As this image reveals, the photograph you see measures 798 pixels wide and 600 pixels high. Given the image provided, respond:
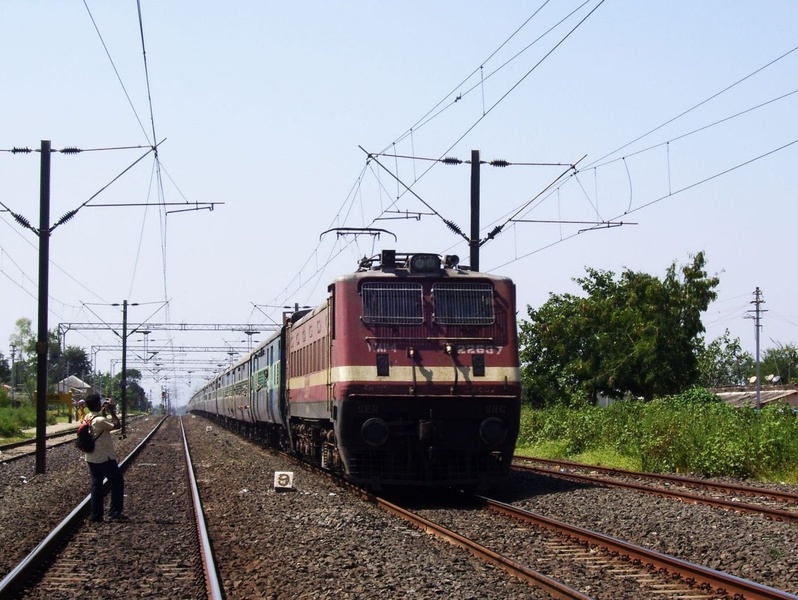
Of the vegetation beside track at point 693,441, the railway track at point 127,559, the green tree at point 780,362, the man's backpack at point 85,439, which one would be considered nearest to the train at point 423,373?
the railway track at point 127,559

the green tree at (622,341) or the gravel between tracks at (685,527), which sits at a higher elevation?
the green tree at (622,341)

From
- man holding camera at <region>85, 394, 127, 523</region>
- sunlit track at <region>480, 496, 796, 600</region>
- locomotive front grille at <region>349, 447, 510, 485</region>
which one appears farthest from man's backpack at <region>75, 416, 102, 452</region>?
sunlit track at <region>480, 496, 796, 600</region>

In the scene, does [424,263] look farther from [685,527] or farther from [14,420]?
[14,420]

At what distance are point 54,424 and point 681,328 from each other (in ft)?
126

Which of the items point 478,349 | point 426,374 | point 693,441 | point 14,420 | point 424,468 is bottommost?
point 424,468

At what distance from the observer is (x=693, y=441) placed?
20.5 meters

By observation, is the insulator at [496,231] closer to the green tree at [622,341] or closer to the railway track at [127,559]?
the railway track at [127,559]

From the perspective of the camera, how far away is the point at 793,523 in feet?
39.7

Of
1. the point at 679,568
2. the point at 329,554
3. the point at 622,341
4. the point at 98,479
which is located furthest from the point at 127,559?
the point at 622,341

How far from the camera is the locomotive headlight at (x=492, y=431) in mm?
15234

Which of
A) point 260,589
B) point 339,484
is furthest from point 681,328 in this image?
point 260,589

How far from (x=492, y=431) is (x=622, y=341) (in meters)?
33.9

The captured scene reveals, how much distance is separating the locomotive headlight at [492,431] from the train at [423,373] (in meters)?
0.02

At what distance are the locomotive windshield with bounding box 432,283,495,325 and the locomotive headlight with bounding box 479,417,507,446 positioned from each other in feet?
4.80
